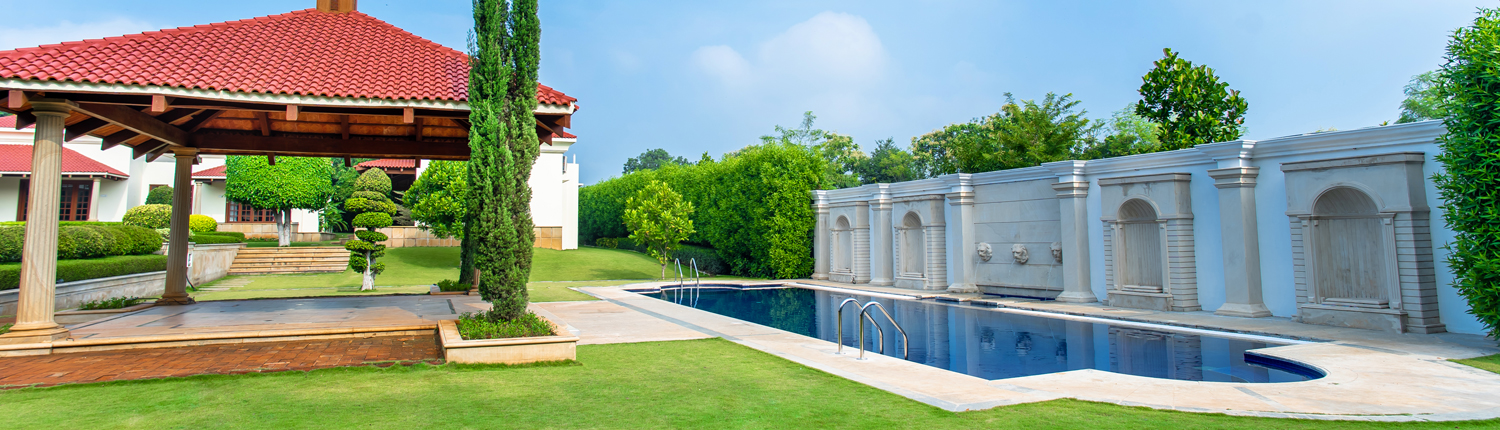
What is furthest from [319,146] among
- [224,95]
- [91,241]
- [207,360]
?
[91,241]

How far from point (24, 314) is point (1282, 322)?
19.1 metres

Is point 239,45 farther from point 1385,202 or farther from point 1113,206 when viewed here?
point 1385,202

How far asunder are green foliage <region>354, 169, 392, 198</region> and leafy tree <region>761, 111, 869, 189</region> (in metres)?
28.3

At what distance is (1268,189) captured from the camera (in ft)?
45.1

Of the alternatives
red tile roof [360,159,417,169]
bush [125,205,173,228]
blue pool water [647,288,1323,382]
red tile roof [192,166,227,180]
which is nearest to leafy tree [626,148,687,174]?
red tile roof [360,159,417,169]

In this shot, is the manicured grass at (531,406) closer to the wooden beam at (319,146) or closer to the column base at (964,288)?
the wooden beam at (319,146)

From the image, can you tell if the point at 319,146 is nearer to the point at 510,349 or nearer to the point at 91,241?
the point at 91,241

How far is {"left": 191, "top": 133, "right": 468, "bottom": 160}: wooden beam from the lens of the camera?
13.3 metres

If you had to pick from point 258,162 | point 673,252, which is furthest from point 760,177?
point 258,162

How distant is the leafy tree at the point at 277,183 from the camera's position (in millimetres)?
31156

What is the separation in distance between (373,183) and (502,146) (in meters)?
34.2

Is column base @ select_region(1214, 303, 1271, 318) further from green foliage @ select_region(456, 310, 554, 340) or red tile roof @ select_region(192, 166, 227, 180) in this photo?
red tile roof @ select_region(192, 166, 227, 180)

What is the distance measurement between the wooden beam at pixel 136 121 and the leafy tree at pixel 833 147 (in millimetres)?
45686

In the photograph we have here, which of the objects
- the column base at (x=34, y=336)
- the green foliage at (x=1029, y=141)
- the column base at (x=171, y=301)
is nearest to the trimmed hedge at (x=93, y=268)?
the column base at (x=171, y=301)
